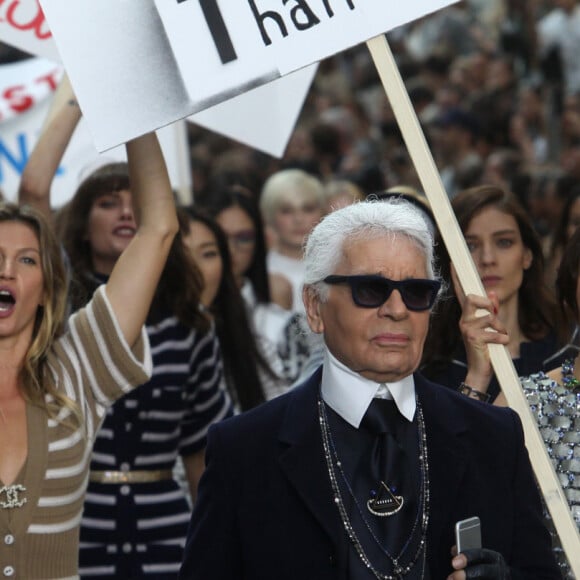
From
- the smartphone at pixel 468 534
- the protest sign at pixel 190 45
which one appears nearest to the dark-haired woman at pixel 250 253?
the protest sign at pixel 190 45

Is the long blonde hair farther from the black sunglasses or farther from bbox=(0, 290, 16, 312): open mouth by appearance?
the black sunglasses

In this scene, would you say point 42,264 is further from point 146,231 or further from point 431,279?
point 431,279

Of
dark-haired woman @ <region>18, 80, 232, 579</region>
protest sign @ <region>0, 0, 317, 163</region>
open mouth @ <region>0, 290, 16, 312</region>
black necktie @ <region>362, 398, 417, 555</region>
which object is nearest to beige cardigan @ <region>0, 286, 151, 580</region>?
open mouth @ <region>0, 290, 16, 312</region>

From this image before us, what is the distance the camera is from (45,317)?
4051 millimetres

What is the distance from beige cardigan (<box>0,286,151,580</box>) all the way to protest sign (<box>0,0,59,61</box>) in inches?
69.2

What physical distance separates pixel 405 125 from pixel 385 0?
0.31 meters

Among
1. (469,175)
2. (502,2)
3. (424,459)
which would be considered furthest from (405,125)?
(502,2)

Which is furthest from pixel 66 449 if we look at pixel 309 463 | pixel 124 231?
pixel 124 231

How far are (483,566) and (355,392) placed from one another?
0.44 m

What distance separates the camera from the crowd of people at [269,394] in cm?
327

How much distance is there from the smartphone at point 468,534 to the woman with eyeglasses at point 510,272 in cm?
172

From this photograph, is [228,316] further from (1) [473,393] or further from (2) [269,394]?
(1) [473,393]

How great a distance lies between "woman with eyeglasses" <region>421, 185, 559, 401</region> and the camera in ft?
16.3

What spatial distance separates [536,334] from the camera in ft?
16.9
